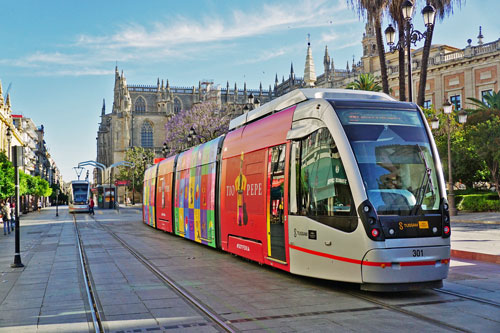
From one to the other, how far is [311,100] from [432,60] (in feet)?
165

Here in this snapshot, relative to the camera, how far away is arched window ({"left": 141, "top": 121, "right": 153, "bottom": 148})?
95.6 metres

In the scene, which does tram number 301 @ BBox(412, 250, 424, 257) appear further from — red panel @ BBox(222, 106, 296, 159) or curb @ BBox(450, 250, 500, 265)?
curb @ BBox(450, 250, 500, 265)

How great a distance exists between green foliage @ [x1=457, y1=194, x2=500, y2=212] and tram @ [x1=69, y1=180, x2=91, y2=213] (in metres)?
35.0

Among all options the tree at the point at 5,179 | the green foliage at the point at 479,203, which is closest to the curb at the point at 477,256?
the green foliage at the point at 479,203

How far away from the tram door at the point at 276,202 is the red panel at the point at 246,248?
54 cm

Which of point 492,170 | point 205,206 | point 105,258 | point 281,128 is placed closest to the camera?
point 281,128

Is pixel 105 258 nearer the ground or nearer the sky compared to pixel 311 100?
nearer the ground

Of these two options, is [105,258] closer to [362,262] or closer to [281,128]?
[281,128]

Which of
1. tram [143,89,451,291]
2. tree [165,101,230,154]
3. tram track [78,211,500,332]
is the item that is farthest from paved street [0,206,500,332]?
tree [165,101,230,154]

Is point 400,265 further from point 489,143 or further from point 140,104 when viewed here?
point 140,104

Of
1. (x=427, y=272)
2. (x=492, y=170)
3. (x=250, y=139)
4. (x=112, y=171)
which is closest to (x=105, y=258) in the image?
(x=250, y=139)

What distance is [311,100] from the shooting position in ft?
28.1

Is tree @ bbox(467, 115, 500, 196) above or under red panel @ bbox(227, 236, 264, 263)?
above

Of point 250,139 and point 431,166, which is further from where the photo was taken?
point 250,139
